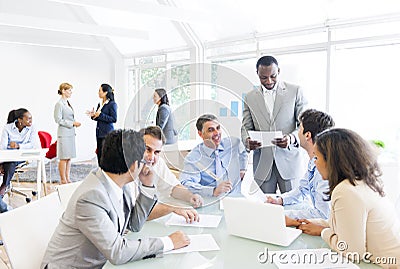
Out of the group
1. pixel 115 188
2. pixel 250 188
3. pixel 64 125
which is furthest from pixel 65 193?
pixel 64 125

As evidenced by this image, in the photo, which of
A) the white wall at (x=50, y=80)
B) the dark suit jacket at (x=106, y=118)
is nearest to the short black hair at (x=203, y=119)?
the dark suit jacket at (x=106, y=118)

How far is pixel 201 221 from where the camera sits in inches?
66.2

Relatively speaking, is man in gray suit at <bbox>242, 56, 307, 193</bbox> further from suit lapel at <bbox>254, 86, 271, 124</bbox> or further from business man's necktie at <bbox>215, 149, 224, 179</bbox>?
business man's necktie at <bbox>215, 149, 224, 179</bbox>

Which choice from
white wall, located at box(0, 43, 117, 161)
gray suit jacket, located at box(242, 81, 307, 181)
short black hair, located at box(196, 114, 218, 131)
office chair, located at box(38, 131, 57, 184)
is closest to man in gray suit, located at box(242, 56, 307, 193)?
gray suit jacket, located at box(242, 81, 307, 181)

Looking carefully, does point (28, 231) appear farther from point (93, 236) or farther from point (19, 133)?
point (19, 133)

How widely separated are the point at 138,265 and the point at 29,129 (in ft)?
12.3

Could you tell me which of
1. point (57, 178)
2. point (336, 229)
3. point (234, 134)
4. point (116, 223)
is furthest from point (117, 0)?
point (336, 229)

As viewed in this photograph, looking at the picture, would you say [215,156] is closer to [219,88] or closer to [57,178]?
[219,88]

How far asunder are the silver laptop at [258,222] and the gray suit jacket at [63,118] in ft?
12.9

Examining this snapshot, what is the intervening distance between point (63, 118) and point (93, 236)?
3923mm

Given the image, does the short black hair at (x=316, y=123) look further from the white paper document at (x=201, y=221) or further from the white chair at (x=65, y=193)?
the white chair at (x=65, y=193)

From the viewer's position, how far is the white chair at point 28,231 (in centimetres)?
139

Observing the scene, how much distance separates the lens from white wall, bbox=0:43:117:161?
22.5 ft

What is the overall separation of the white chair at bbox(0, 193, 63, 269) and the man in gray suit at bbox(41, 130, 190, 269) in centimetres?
9
